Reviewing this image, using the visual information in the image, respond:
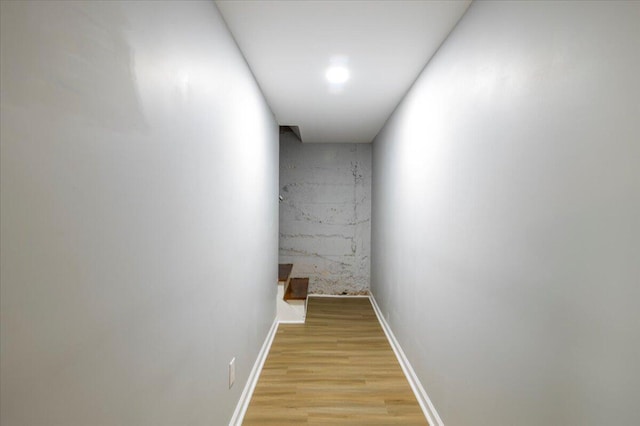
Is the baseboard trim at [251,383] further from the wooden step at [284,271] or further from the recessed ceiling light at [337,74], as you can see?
the recessed ceiling light at [337,74]

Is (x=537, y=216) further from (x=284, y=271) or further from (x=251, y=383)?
(x=284, y=271)

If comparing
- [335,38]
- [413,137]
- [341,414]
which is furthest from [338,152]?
[341,414]

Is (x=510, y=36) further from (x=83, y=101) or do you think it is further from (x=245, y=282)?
(x=245, y=282)

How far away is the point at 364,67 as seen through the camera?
8.16ft

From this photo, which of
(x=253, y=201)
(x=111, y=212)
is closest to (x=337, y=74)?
(x=253, y=201)

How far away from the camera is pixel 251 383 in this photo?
260 centimetres

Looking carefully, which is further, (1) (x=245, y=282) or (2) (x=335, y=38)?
(1) (x=245, y=282)

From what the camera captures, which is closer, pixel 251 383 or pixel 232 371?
pixel 232 371

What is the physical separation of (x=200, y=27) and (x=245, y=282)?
1.60 meters

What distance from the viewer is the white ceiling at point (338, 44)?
1754mm

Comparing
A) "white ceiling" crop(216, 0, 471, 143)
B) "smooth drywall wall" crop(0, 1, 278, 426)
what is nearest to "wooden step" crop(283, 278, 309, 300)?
"white ceiling" crop(216, 0, 471, 143)

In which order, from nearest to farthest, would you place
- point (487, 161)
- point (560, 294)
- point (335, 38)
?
point (560, 294)
point (487, 161)
point (335, 38)

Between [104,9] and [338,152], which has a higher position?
[338,152]

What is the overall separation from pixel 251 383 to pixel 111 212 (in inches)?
84.2
